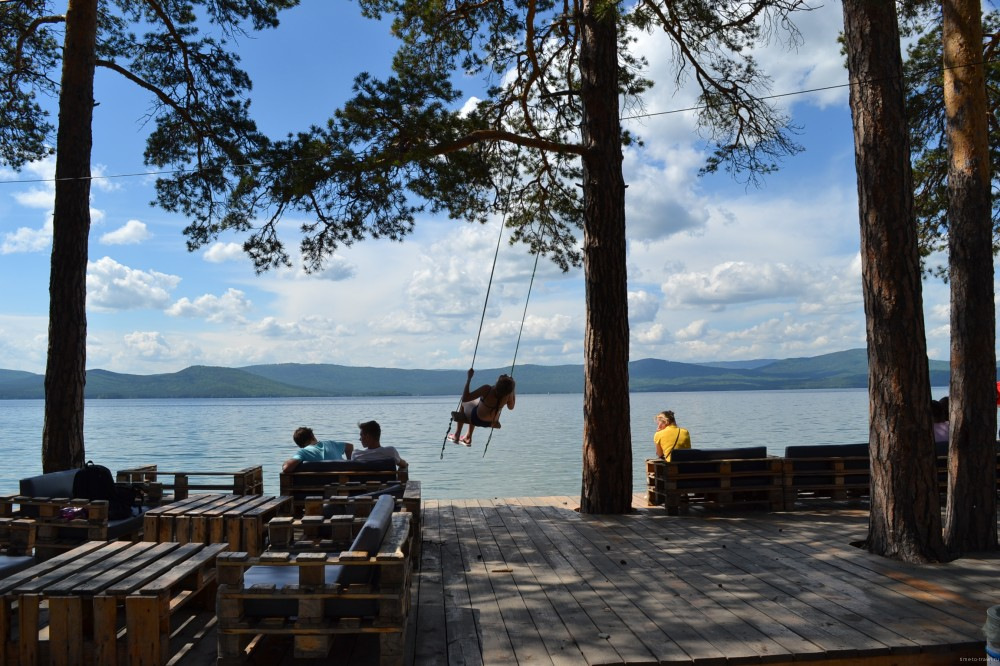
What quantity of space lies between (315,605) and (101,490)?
3.42 m

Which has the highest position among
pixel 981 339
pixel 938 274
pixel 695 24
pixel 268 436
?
pixel 695 24

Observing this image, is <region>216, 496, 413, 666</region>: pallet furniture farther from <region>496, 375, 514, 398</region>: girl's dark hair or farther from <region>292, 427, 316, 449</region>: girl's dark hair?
<region>292, 427, 316, 449</region>: girl's dark hair

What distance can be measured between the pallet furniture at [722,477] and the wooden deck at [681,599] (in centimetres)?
93

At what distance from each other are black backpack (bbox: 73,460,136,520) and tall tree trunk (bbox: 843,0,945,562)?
5.77 m

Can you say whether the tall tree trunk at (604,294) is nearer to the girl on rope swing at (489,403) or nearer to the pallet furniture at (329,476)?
the girl on rope swing at (489,403)

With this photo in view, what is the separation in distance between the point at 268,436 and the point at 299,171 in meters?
29.2

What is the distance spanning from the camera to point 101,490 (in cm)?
602

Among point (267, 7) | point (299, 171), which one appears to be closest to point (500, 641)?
point (299, 171)

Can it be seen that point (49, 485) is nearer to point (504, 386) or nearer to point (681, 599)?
point (504, 386)

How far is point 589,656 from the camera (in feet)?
11.8

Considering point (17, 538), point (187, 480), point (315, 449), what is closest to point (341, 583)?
point (17, 538)

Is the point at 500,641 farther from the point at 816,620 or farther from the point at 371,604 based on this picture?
the point at 816,620

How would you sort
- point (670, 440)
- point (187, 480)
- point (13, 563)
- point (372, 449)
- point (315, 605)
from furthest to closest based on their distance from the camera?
1. point (670, 440)
2. point (372, 449)
3. point (187, 480)
4. point (13, 563)
5. point (315, 605)

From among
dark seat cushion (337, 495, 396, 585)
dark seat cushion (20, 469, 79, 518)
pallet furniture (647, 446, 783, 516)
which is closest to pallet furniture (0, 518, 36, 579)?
dark seat cushion (20, 469, 79, 518)
